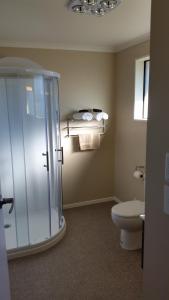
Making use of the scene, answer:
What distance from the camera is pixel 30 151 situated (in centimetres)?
314

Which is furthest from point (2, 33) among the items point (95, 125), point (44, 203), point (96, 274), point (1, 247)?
point (96, 274)

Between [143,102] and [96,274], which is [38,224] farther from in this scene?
[143,102]

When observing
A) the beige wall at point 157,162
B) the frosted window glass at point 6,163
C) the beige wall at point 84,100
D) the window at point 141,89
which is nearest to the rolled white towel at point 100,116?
the beige wall at point 84,100

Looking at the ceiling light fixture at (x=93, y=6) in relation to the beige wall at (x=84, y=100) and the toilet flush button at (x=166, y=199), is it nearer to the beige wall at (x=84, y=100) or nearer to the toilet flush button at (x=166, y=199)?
the beige wall at (x=84, y=100)

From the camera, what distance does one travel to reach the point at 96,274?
2242 millimetres

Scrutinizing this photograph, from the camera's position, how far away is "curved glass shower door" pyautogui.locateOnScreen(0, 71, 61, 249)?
293 cm

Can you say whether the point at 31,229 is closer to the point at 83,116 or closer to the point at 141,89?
the point at 83,116

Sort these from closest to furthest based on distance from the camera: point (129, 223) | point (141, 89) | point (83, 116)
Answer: point (129, 223)
point (141, 89)
point (83, 116)

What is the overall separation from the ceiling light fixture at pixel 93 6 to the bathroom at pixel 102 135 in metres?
1.05

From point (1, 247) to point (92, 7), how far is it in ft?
6.41

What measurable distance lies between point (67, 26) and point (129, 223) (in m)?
2.19

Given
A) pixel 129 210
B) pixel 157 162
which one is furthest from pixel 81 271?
pixel 157 162

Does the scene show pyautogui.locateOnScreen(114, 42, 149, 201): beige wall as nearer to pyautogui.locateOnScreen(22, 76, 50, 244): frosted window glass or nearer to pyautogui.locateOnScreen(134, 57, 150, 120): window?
pyautogui.locateOnScreen(134, 57, 150, 120): window

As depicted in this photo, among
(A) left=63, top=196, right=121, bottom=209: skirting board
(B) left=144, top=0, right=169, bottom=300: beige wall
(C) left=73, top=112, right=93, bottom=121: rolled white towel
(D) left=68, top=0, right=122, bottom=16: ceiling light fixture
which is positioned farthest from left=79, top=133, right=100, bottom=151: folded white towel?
(B) left=144, top=0, right=169, bottom=300: beige wall
